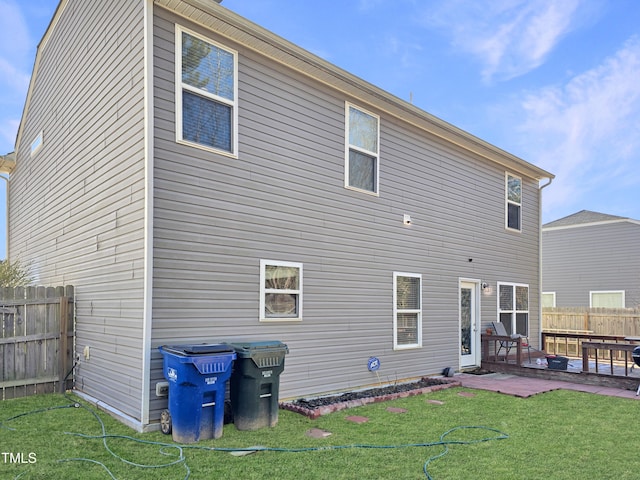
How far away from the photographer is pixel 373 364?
24.2 feet

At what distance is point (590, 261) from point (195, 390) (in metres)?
17.2

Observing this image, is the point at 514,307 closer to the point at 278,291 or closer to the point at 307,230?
the point at 307,230

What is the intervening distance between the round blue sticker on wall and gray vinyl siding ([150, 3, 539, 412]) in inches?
5.0

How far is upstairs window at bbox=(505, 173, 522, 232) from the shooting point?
36.2 ft

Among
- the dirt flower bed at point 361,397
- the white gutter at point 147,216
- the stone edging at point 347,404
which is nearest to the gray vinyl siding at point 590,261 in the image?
the dirt flower bed at point 361,397

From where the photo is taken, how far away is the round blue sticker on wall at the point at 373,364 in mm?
7332

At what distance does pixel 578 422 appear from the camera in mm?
5477

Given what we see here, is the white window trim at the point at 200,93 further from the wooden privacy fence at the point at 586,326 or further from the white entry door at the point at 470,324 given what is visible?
the wooden privacy fence at the point at 586,326

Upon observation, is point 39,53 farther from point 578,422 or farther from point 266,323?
point 578,422

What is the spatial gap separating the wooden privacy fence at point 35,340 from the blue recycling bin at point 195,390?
2795 millimetres

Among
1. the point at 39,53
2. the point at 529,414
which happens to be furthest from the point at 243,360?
the point at 39,53

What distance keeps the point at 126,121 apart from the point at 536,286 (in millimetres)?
10426

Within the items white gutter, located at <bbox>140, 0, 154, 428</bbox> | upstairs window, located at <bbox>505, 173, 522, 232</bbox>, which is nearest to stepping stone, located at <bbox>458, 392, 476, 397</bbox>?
white gutter, located at <bbox>140, 0, 154, 428</bbox>

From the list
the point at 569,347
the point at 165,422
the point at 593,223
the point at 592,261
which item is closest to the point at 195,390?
the point at 165,422
